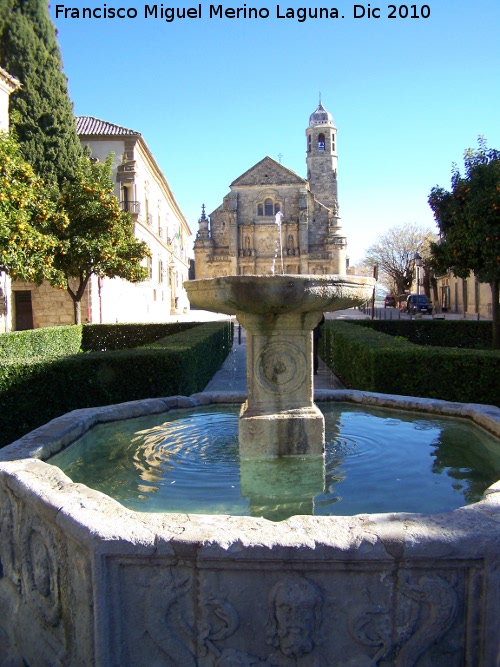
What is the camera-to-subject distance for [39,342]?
13031 millimetres

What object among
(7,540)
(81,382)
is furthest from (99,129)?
(7,540)

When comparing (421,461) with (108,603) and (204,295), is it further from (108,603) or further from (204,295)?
(108,603)

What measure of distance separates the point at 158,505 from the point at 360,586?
4.23 feet

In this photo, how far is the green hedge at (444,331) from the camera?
16.0m

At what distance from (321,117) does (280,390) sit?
197ft

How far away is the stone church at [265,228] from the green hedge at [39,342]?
3162 cm

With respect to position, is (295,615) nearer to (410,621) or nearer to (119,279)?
(410,621)

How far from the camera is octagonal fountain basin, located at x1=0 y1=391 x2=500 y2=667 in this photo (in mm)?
2062

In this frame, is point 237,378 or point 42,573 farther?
point 237,378

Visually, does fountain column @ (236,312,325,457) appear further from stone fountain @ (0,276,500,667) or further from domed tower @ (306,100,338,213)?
domed tower @ (306,100,338,213)

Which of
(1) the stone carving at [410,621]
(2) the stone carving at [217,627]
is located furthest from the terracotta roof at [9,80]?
(1) the stone carving at [410,621]

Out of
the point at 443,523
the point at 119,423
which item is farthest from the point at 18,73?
the point at 443,523

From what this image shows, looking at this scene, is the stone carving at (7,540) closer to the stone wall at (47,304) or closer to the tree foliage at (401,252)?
the stone wall at (47,304)

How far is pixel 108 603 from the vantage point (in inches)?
84.7
